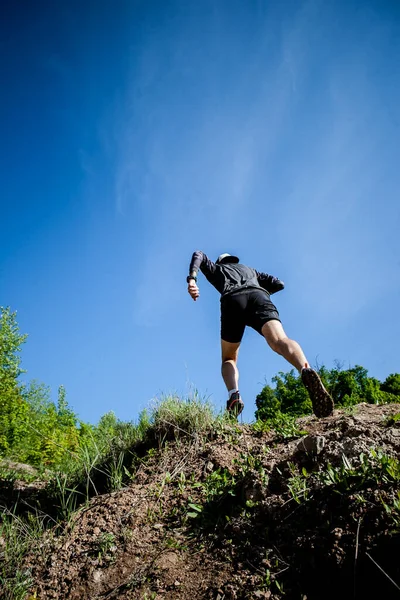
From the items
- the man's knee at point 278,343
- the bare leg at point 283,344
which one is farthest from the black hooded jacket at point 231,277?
the man's knee at point 278,343

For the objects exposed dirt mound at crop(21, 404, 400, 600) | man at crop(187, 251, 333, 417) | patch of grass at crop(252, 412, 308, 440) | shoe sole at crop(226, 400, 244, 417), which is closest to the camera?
exposed dirt mound at crop(21, 404, 400, 600)

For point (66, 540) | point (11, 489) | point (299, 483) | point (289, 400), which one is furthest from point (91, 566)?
point (289, 400)

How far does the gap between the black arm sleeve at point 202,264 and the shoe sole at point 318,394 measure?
199cm

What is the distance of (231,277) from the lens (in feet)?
14.4

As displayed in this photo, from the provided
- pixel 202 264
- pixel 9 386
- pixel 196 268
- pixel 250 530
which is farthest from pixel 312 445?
pixel 9 386

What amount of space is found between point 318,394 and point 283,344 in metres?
0.62

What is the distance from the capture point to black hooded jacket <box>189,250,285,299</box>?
4.25 m

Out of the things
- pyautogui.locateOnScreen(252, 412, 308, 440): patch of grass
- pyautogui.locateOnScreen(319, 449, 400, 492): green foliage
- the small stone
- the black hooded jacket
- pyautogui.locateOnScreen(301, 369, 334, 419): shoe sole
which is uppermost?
the black hooded jacket

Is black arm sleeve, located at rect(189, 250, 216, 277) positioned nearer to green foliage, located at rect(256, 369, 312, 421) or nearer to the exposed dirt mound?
the exposed dirt mound

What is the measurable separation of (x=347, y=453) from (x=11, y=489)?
3606mm

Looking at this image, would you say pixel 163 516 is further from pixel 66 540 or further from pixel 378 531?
pixel 378 531

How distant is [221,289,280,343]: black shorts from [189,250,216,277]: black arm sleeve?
605 millimetres

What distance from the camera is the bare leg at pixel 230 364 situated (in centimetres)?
397

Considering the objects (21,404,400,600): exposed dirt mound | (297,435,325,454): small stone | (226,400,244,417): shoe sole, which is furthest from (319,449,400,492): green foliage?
(226,400,244,417): shoe sole
